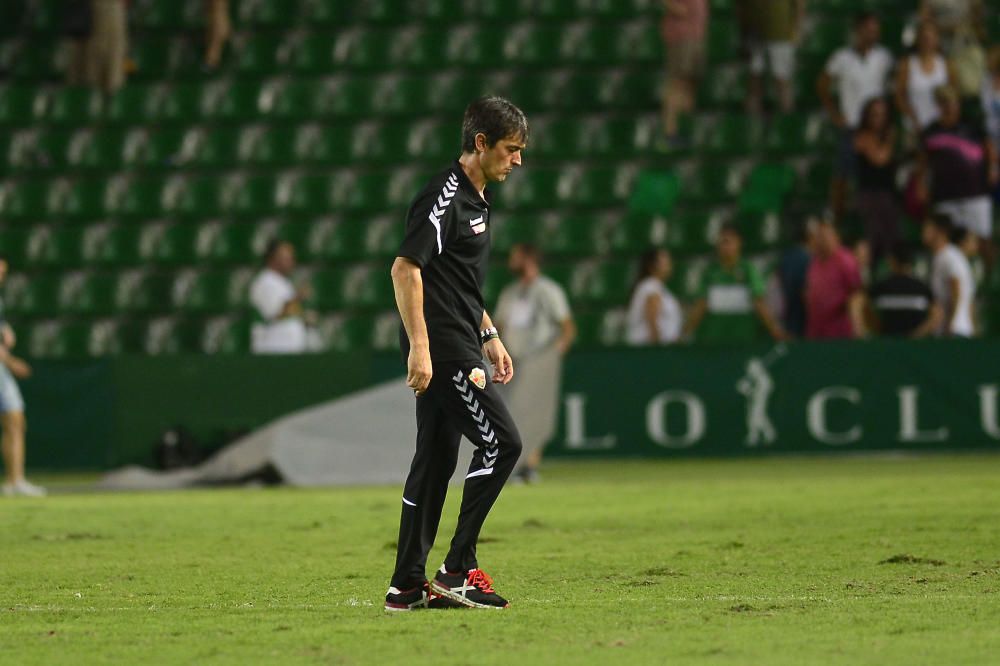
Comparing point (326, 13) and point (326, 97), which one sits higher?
point (326, 13)

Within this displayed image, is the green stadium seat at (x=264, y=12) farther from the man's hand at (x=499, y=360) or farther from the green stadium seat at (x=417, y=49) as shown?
the man's hand at (x=499, y=360)

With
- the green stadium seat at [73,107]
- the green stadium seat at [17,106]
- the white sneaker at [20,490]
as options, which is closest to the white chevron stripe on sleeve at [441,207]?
the white sneaker at [20,490]

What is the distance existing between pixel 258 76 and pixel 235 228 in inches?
112

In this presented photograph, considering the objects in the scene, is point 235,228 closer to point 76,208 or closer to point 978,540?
point 76,208

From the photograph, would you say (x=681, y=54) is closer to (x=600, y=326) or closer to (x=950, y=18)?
(x=950, y=18)

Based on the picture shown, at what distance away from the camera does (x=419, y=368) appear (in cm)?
639

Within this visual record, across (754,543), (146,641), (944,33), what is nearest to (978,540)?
(754,543)

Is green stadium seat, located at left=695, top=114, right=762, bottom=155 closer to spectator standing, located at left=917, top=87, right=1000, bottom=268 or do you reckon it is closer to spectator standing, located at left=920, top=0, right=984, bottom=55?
spectator standing, located at left=920, top=0, right=984, bottom=55

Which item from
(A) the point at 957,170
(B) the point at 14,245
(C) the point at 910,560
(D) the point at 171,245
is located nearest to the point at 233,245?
(D) the point at 171,245

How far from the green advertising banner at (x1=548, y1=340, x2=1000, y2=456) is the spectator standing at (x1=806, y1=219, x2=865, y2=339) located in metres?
0.53

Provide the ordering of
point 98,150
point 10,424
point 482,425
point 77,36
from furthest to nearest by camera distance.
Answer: point 77,36 < point 98,150 < point 10,424 < point 482,425

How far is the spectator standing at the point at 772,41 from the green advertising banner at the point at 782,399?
508 centimetres

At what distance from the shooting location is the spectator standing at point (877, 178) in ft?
59.8

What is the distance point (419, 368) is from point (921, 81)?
45.6ft
